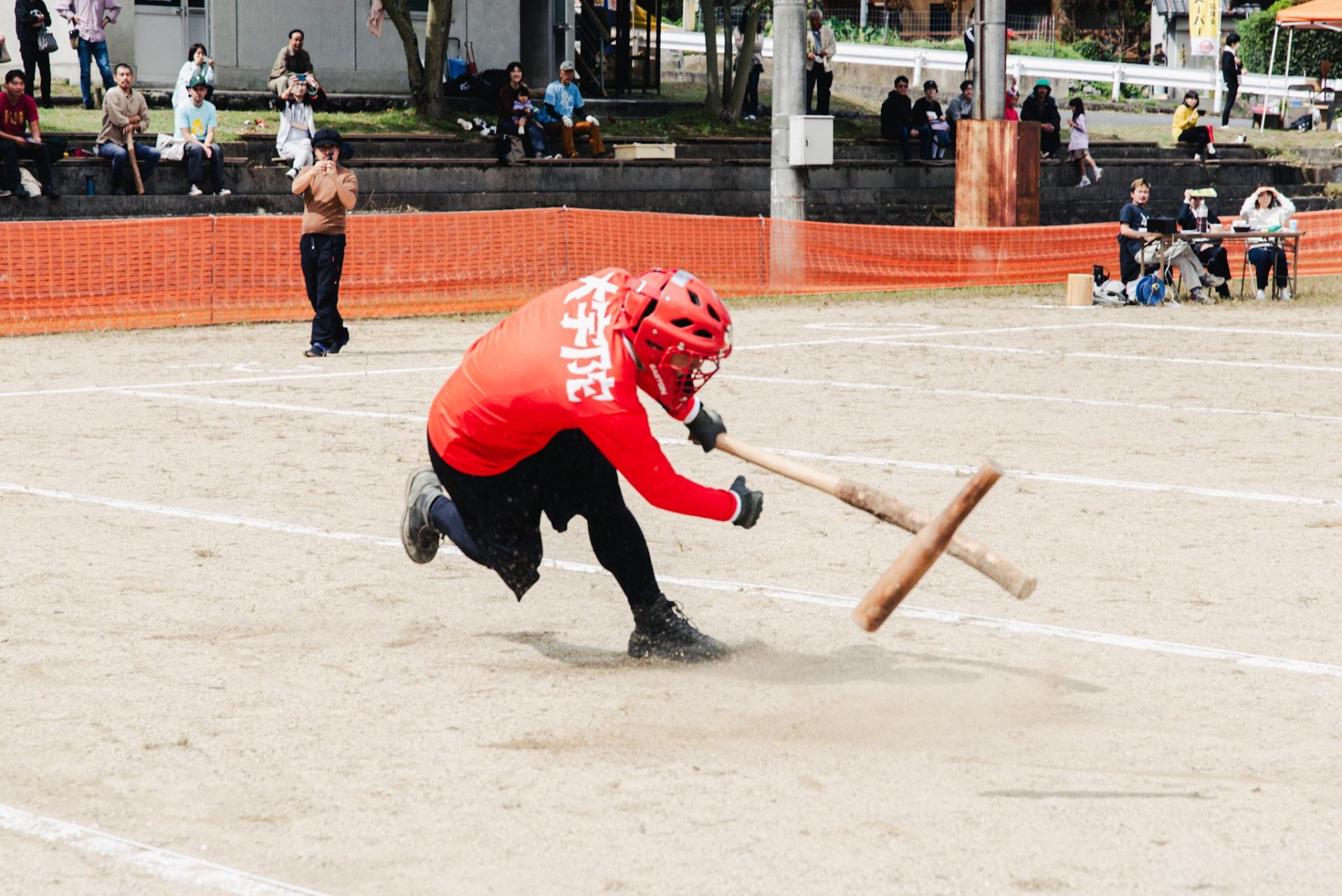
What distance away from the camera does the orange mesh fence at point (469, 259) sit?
55.3ft

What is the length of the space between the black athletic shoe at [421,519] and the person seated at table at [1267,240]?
52.8ft

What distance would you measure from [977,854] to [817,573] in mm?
2979

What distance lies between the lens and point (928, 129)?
27312 mm

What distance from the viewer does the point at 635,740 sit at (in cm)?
488

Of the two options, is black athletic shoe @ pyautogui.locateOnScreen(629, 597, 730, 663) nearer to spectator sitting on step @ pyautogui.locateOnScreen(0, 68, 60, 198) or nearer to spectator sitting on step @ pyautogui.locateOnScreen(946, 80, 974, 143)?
spectator sitting on step @ pyautogui.locateOnScreen(0, 68, 60, 198)

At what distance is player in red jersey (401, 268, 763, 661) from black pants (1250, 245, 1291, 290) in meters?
16.3

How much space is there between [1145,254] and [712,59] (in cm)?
1225

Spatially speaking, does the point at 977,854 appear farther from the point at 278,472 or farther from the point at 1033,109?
the point at 1033,109

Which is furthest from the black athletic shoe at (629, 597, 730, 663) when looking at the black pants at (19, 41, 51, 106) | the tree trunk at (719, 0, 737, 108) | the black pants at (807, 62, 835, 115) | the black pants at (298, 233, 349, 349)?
the tree trunk at (719, 0, 737, 108)

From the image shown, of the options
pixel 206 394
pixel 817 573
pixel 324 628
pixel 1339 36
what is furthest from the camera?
pixel 1339 36

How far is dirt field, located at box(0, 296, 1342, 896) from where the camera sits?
4012 mm

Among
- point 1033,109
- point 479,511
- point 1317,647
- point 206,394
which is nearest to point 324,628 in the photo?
point 479,511

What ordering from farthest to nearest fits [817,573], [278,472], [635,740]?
1. [278,472]
2. [817,573]
3. [635,740]

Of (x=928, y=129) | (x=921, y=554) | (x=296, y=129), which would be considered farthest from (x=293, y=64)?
(x=921, y=554)
